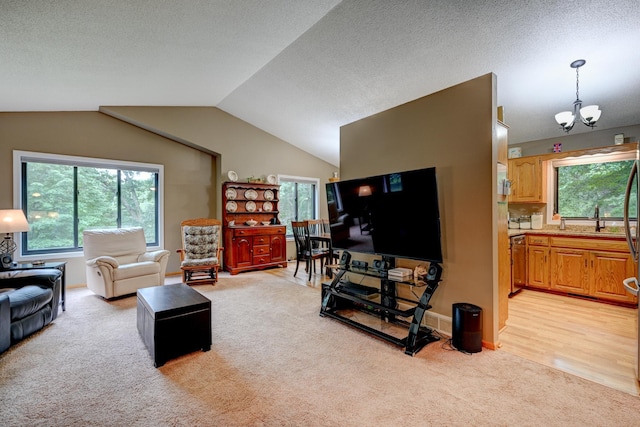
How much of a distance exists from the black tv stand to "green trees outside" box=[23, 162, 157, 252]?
4003 millimetres

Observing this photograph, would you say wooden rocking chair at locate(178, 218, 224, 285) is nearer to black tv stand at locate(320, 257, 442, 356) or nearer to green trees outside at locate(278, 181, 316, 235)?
green trees outside at locate(278, 181, 316, 235)

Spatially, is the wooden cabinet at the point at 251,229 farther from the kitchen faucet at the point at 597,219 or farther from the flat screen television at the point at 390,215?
the kitchen faucet at the point at 597,219

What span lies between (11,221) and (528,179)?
7.24 meters

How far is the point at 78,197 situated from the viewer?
467 cm

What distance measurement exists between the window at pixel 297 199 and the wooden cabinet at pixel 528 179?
14.3 feet

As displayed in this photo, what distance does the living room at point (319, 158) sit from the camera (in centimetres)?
255

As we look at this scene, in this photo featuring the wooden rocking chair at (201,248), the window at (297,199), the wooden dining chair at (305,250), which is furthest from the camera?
the window at (297,199)

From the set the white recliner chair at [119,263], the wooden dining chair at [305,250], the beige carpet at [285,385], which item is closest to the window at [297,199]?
the wooden dining chair at [305,250]

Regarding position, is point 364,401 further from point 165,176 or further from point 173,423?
point 165,176

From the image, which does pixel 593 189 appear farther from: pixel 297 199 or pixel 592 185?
pixel 297 199

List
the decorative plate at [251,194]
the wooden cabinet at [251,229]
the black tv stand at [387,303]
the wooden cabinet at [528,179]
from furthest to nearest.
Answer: the decorative plate at [251,194] → the wooden cabinet at [251,229] → the wooden cabinet at [528,179] → the black tv stand at [387,303]

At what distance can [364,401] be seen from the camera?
183cm

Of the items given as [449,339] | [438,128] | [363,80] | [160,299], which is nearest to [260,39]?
[363,80]

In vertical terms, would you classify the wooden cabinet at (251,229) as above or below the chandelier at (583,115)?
below
